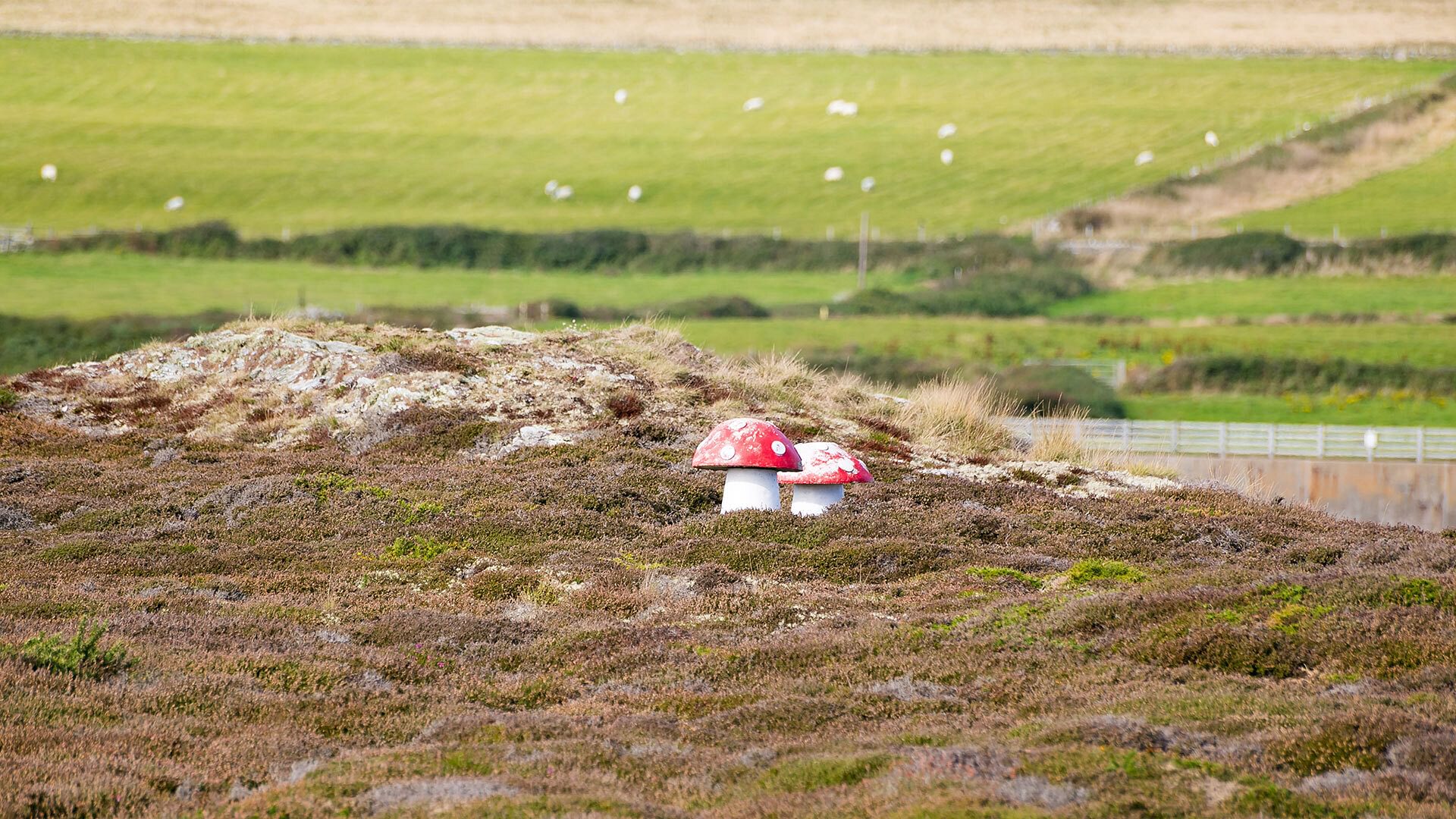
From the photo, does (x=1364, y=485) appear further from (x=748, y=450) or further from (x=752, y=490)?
(x=748, y=450)

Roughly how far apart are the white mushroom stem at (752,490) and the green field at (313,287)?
47613 mm

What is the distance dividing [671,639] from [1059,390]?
42.8m

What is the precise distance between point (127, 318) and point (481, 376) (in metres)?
34.0

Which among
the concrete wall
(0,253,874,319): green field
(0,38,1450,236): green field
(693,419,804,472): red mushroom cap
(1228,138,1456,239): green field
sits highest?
(0,38,1450,236): green field

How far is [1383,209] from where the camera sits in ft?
298

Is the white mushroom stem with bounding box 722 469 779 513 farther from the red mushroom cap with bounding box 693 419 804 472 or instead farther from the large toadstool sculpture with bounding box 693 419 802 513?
the red mushroom cap with bounding box 693 419 804 472

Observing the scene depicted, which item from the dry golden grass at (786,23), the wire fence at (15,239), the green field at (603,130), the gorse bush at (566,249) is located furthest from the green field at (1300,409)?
the dry golden grass at (786,23)

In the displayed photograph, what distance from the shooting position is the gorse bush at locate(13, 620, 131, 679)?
41.4 feet

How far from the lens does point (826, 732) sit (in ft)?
38.2

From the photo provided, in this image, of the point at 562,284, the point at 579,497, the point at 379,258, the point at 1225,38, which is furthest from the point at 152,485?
the point at 1225,38

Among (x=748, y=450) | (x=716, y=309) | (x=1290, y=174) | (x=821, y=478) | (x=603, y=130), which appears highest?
(x=603, y=130)

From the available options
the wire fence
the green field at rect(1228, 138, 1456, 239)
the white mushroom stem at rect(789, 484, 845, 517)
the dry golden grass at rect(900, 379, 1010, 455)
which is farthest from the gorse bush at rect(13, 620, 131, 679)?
the green field at rect(1228, 138, 1456, 239)

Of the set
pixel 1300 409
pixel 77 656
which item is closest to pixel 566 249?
pixel 1300 409

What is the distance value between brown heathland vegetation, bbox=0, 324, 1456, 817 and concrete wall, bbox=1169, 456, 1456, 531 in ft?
48.6
